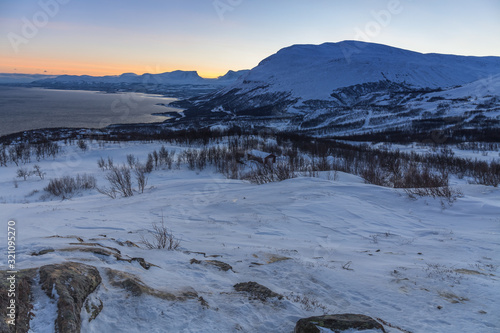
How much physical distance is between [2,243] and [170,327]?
421cm

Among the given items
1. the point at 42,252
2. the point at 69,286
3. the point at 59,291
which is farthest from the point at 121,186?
the point at 59,291

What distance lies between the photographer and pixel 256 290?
13.1ft

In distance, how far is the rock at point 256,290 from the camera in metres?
3.83

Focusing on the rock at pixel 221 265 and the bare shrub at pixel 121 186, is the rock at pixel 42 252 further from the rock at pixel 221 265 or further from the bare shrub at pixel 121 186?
the bare shrub at pixel 121 186

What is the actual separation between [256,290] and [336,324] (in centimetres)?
130

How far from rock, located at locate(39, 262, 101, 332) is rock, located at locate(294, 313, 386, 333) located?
2268 millimetres

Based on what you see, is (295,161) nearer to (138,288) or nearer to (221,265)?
(221,265)

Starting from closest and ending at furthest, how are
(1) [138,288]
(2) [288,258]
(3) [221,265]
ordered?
1. (1) [138,288]
2. (3) [221,265]
3. (2) [288,258]

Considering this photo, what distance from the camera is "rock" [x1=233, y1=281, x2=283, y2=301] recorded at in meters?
3.83

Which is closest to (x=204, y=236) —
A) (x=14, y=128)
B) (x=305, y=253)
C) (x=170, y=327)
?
(x=305, y=253)

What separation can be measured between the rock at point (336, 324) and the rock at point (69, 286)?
2.27 metres

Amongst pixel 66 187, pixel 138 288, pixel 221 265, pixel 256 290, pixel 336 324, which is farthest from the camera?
A: pixel 66 187

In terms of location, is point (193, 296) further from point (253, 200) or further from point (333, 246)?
point (253, 200)

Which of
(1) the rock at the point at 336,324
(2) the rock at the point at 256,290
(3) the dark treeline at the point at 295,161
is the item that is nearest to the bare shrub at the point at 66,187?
(3) the dark treeline at the point at 295,161
